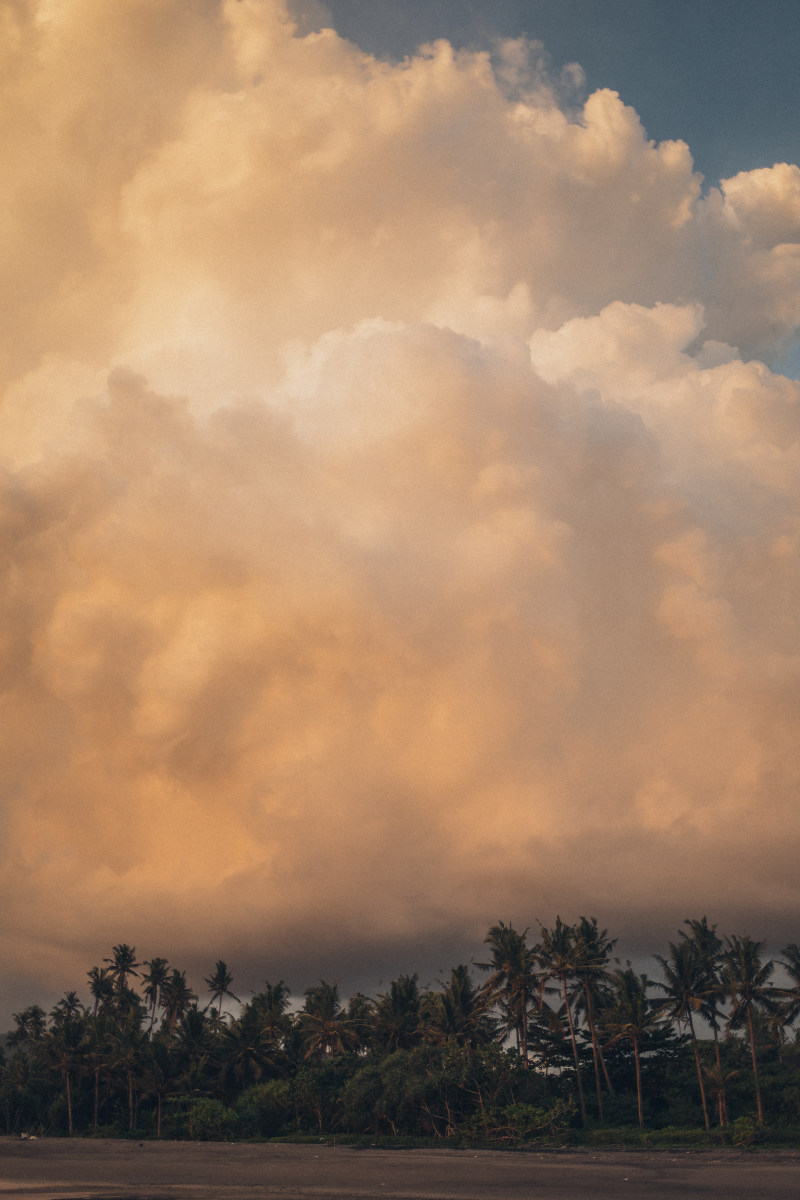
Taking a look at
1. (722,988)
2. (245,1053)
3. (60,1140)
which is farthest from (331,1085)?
(722,988)

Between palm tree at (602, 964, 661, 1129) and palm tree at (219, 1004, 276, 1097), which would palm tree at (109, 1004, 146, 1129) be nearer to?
palm tree at (219, 1004, 276, 1097)

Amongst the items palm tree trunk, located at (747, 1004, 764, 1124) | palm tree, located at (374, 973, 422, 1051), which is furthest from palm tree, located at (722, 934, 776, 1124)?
palm tree, located at (374, 973, 422, 1051)

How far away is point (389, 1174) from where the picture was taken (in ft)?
177

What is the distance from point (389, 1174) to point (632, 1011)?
34449mm

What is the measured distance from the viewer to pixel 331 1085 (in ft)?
271

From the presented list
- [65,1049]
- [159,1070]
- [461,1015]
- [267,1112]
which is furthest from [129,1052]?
[461,1015]

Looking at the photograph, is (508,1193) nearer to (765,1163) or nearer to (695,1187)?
(695,1187)

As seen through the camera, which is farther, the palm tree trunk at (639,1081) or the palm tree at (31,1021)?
the palm tree at (31,1021)

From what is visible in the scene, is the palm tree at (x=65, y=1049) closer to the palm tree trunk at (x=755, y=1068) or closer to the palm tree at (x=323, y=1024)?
the palm tree at (x=323, y=1024)

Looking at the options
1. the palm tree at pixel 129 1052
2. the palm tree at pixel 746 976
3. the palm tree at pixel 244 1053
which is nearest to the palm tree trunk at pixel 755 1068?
the palm tree at pixel 746 976

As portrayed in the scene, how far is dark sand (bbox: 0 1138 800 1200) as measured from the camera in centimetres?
4481

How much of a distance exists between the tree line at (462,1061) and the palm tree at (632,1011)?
0.15 meters

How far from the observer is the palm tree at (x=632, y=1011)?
8112 cm

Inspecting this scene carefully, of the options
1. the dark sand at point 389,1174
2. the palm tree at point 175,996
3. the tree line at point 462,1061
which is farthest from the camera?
the palm tree at point 175,996
